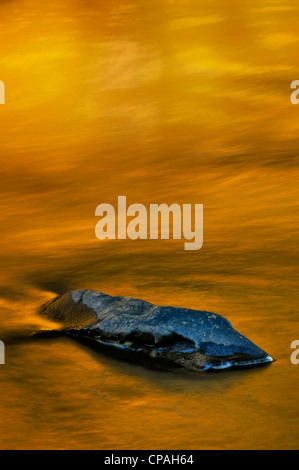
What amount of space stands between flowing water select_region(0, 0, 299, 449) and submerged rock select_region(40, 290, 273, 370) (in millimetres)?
76

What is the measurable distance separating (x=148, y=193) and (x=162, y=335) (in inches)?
92.2

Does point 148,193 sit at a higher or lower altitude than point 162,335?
higher

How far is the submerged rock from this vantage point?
8.85 feet

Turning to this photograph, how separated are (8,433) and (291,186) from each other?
9.77ft

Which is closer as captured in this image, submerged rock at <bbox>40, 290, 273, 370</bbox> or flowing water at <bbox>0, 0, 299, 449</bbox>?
flowing water at <bbox>0, 0, 299, 449</bbox>

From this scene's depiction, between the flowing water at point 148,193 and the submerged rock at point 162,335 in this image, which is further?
the submerged rock at point 162,335

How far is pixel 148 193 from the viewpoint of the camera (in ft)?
16.6

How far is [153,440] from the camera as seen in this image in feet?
7.30

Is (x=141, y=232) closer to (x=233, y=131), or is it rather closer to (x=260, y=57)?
(x=233, y=131)

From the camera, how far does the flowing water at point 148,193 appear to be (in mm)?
2410

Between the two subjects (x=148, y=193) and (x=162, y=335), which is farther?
(x=148, y=193)

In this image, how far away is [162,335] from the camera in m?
2.79

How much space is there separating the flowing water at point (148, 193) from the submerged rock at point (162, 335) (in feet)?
0.25

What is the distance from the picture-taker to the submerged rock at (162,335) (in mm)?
2697
